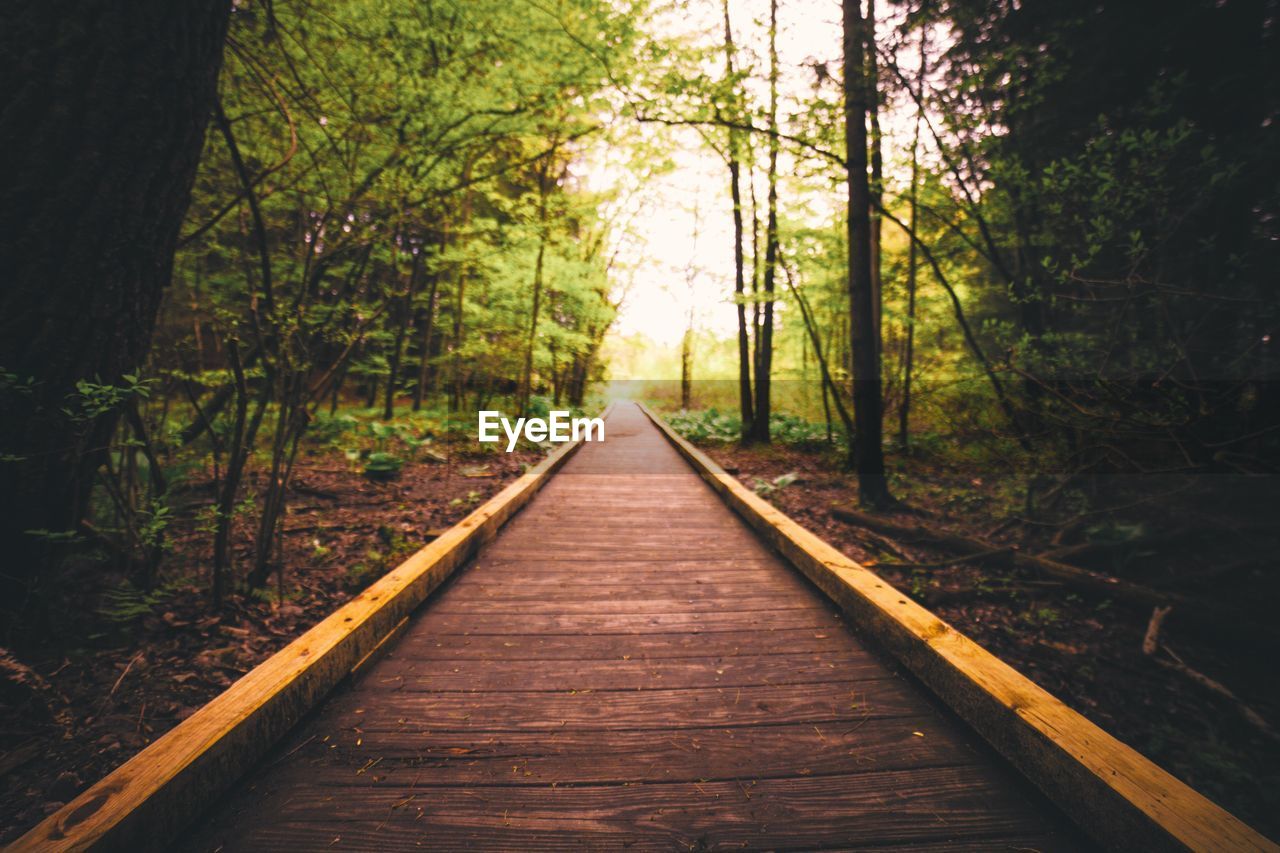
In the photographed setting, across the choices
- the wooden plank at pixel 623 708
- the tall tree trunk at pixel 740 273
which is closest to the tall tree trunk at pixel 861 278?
the wooden plank at pixel 623 708

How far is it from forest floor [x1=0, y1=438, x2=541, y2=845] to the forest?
2cm

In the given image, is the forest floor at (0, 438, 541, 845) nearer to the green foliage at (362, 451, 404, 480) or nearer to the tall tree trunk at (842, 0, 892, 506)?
the green foliage at (362, 451, 404, 480)

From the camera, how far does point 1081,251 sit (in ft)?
14.6

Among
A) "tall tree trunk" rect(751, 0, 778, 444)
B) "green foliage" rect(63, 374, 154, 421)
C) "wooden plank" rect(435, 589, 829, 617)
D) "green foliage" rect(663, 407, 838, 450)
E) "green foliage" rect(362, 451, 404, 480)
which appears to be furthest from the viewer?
"green foliage" rect(663, 407, 838, 450)

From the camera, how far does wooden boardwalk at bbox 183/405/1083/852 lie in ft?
4.57

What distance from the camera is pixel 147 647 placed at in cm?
213

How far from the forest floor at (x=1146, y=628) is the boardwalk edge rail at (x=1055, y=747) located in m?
1.09

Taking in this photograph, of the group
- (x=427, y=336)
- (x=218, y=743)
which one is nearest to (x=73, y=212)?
(x=218, y=743)

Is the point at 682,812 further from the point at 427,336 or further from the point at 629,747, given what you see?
the point at 427,336

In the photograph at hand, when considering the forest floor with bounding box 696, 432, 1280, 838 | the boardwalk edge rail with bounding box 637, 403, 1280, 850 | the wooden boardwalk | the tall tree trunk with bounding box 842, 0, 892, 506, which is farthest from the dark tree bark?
the tall tree trunk with bounding box 842, 0, 892, 506

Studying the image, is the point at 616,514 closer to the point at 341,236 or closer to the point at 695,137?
the point at 341,236

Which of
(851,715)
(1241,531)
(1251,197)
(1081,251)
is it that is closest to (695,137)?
A: (1081,251)

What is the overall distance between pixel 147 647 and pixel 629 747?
2.27 meters

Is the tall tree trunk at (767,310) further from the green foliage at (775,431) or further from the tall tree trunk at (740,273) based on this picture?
the green foliage at (775,431)
